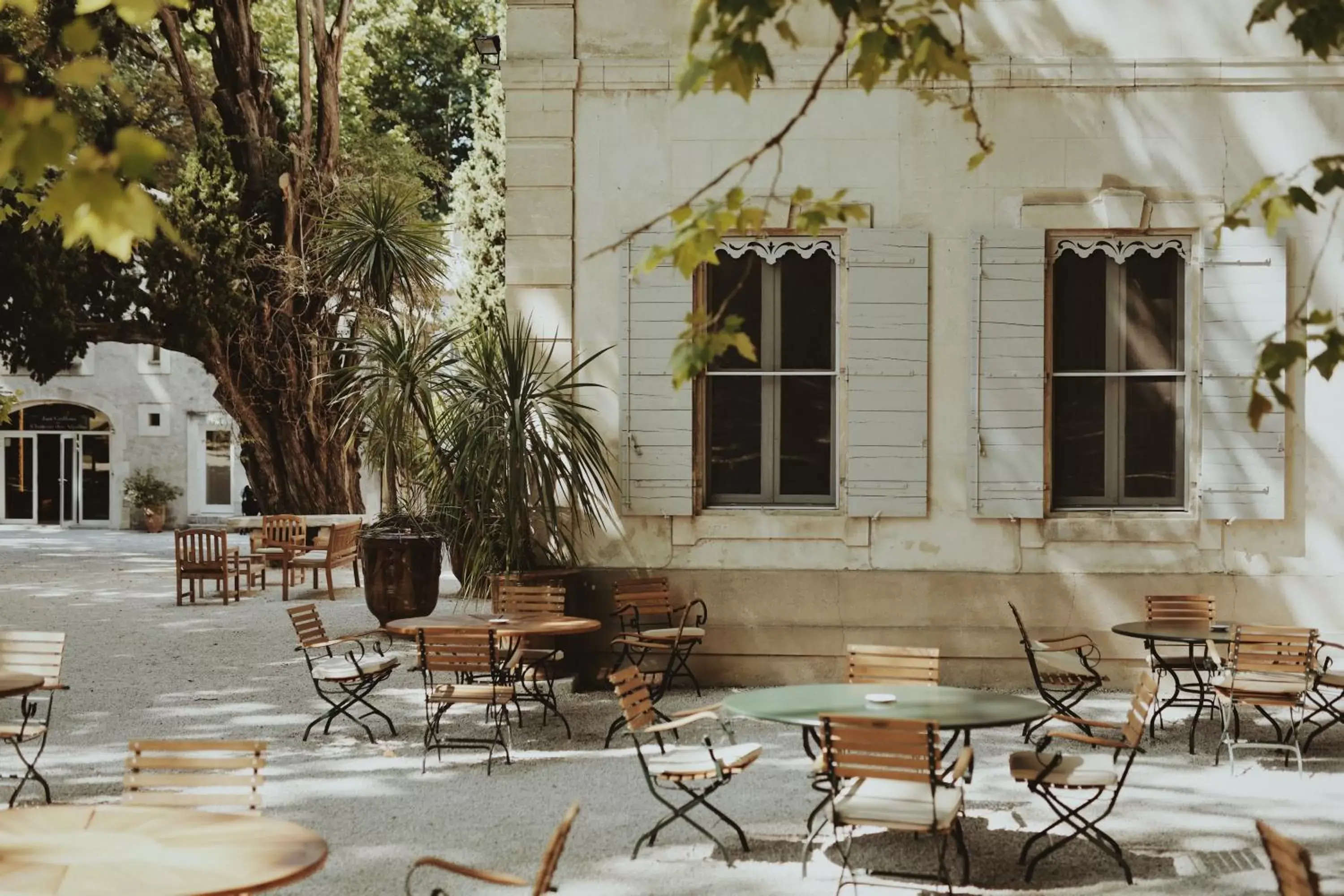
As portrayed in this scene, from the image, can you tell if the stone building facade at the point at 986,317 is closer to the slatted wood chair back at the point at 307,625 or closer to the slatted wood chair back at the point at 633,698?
the slatted wood chair back at the point at 307,625

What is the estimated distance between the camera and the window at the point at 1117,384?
10.5 m

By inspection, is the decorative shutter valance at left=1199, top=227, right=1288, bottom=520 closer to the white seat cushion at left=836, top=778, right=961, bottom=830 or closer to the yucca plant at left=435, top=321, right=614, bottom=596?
the yucca plant at left=435, top=321, right=614, bottom=596

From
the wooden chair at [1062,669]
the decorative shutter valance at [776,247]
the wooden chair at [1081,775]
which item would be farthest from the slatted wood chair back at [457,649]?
the decorative shutter valance at [776,247]

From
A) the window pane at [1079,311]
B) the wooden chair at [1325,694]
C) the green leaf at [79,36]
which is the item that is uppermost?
the window pane at [1079,311]

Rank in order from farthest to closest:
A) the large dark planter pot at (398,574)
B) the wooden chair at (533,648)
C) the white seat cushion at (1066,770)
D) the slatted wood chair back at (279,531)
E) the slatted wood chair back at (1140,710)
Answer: the slatted wood chair back at (279,531), the large dark planter pot at (398,574), the wooden chair at (533,648), the slatted wood chair back at (1140,710), the white seat cushion at (1066,770)

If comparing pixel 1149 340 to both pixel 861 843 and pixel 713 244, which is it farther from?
pixel 713 244

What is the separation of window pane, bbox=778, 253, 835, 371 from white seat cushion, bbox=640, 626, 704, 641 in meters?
2.13

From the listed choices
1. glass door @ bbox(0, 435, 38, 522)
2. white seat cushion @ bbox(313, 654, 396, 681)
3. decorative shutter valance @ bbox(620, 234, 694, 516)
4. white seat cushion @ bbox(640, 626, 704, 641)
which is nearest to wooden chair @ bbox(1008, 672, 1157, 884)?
white seat cushion @ bbox(640, 626, 704, 641)

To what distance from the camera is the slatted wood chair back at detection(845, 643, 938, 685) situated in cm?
742

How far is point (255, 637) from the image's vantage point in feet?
44.8

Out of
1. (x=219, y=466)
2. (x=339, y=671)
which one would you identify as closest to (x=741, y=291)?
(x=339, y=671)

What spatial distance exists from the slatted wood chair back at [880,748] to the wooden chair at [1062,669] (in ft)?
6.01

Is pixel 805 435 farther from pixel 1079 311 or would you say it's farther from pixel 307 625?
pixel 307 625

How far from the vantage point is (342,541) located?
57.9 ft
